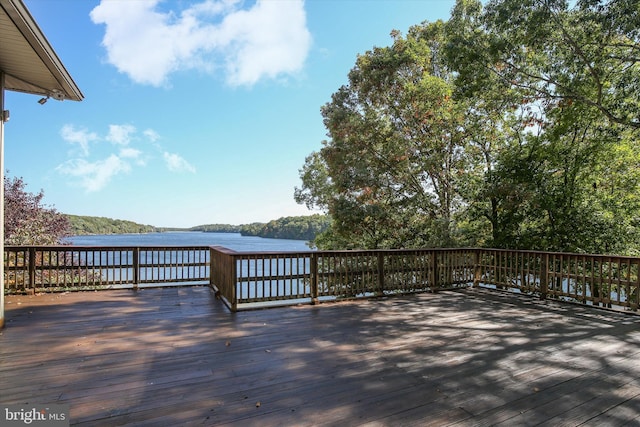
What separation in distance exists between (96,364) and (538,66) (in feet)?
31.9

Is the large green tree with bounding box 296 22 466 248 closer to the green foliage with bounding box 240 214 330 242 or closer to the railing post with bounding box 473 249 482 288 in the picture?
the railing post with bounding box 473 249 482 288

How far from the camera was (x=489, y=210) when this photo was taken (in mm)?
9016

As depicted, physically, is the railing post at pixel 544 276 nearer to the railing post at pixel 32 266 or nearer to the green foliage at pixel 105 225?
the railing post at pixel 32 266

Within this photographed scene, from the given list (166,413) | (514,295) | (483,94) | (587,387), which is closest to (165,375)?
(166,413)

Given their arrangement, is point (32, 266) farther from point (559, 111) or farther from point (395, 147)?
point (559, 111)

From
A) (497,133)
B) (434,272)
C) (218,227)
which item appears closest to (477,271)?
(434,272)

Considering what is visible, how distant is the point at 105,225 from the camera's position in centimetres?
2845

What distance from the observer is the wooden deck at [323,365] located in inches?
77.6

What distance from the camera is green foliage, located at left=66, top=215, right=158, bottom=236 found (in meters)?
23.3

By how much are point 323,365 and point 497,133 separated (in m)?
9.09

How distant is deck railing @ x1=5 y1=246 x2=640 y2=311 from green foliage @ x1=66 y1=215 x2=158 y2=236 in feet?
65.1

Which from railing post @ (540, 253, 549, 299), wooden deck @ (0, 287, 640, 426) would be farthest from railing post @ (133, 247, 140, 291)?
railing post @ (540, 253, 549, 299)

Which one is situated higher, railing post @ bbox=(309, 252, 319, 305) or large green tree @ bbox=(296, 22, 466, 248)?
large green tree @ bbox=(296, 22, 466, 248)

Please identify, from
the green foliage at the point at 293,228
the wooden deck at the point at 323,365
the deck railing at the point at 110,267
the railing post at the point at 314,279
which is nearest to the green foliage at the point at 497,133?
the wooden deck at the point at 323,365
